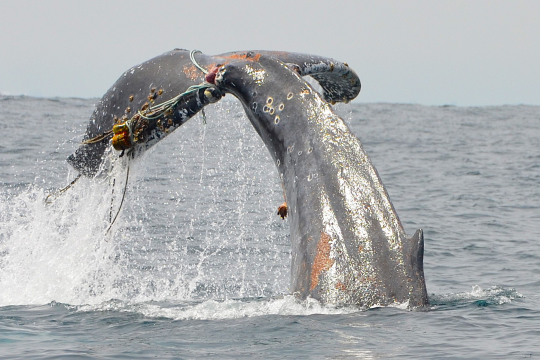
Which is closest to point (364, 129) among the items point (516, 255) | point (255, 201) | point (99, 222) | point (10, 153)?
point (10, 153)

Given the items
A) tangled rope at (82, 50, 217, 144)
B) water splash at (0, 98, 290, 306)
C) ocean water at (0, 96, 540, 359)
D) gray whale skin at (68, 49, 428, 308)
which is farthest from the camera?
water splash at (0, 98, 290, 306)

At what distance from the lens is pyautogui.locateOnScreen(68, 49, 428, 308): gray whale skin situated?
709 centimetres

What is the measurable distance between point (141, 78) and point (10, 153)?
19979 mm

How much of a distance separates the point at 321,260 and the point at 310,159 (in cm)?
97

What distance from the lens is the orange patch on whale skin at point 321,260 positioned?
23.4 ft

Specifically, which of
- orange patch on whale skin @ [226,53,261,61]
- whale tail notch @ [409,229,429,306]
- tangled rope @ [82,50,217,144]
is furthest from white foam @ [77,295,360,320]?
orange patch on whale skin @ [226,53,261,61]

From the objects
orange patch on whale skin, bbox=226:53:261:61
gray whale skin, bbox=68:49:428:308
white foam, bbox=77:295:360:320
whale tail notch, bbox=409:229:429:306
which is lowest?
white foam, bbox=77:295:360:320

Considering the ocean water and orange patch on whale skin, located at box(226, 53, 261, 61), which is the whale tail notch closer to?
the ocean water

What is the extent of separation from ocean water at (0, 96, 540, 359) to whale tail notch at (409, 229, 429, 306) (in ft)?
0.53

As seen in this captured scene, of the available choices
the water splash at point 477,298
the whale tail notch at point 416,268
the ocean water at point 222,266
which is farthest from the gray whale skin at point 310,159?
the water splash at point 477,298

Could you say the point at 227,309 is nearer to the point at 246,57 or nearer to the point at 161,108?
the point at 161,108

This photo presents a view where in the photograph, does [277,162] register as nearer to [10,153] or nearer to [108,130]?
[108,130]

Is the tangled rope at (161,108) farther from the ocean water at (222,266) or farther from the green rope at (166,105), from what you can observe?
the ocean water at (222,266)

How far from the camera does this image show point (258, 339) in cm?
741
